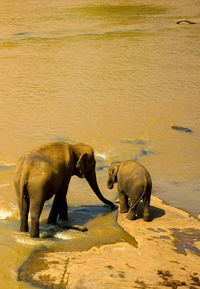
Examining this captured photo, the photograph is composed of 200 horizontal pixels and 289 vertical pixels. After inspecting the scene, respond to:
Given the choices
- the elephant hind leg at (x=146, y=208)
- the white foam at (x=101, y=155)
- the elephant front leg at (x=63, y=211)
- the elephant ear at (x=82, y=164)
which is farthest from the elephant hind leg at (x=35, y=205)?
the white foam at (x=101, y=155)

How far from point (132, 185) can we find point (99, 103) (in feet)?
18.6

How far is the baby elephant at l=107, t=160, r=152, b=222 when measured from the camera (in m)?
6.81

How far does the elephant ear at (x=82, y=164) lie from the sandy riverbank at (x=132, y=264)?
0.88 meters

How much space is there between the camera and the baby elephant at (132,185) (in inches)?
268

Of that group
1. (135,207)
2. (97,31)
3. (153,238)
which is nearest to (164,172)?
(135,207)

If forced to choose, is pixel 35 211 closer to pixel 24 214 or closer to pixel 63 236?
pixel 24 214

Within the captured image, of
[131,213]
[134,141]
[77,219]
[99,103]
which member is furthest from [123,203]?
[99,103]

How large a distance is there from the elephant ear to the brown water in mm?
666

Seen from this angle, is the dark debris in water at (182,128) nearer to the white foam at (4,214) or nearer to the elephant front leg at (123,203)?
the elephant front leg at (123,203)

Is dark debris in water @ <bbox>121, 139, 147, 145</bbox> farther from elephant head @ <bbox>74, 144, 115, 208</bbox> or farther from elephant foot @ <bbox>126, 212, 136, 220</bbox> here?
elephant foot @ <bbox>126, 212, 136, 220</bbox>

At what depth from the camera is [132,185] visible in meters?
6.87

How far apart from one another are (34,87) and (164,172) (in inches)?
229

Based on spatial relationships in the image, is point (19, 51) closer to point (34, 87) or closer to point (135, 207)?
point (34, 87)

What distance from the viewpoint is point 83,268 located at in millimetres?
5516
